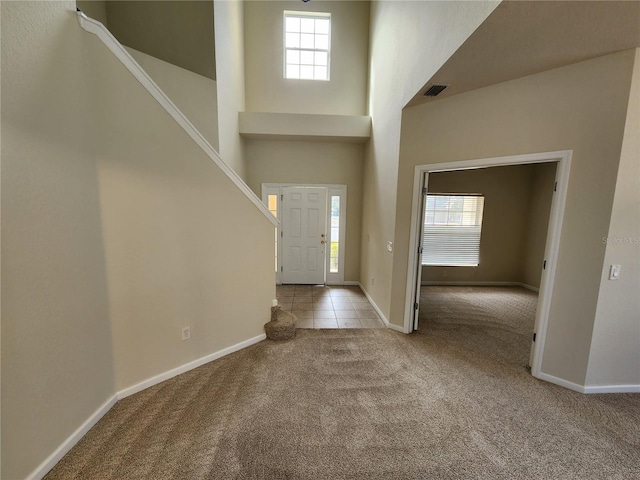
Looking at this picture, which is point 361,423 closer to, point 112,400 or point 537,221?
point 112,400

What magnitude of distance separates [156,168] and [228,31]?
115 inches

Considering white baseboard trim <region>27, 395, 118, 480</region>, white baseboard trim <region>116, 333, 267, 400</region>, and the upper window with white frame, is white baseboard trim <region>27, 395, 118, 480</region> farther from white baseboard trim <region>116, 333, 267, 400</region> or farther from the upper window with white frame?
the upper window with white frame

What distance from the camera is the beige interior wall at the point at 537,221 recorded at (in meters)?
4.59

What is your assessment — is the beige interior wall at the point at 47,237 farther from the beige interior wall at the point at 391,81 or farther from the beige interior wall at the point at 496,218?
the beige interior wall at the point at 496,218

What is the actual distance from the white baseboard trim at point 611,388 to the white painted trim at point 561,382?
43 millimetres

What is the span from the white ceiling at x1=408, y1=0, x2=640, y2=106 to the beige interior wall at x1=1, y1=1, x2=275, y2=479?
226 cm

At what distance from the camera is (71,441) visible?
154cm

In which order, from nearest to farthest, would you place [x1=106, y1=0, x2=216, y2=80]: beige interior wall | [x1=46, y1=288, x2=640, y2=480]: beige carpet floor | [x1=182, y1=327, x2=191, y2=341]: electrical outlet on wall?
[x1=46, y1=288, x2=640, y2=480]: beige carpet floor < [x1=182, y1=327, x2=191, y2=341]: electrical outlet on wall < [x1=106, y1=0, x2=216, y2=80]: beige interior wall

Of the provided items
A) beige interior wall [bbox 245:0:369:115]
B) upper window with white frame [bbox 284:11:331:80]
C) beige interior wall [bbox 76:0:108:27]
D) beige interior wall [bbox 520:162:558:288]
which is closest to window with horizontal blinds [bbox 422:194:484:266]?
beige interior wall [bbox 520:162:558:288]

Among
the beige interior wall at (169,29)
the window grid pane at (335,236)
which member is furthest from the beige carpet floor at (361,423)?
the beige interior wall at (169,29)

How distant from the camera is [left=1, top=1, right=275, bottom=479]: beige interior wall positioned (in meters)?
1.25

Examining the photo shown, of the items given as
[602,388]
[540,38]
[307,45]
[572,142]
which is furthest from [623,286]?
[307,45]

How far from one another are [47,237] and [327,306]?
3.24 meters

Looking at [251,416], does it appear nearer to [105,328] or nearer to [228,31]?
[105,328]
